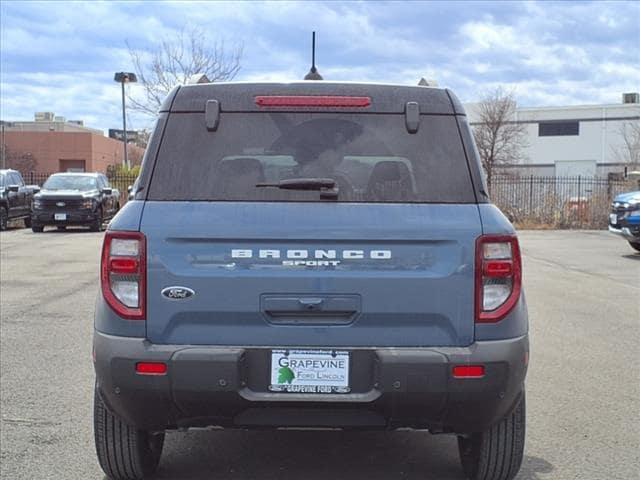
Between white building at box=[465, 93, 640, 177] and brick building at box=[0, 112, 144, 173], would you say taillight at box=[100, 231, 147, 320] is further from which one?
white building at box=[465, 93, 640, 177]

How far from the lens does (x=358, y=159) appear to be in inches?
145

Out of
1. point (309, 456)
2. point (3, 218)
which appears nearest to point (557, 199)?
point (3, 218)

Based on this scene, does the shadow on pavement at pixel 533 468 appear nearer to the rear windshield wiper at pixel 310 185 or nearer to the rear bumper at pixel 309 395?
the rear bumper at pixel 309 395

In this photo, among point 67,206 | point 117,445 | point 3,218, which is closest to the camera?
point 117,445

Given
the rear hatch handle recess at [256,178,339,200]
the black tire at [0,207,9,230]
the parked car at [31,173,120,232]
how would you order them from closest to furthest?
the rear hatch handle recess at [256,178,339,200], the parked car at [31,173,120,232], the black tire at [0,207,9,230]

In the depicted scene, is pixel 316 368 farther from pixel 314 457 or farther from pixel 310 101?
pixel 314 457

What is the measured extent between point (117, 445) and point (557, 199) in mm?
26789

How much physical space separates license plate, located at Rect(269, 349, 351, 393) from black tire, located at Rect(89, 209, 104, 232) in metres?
20.8

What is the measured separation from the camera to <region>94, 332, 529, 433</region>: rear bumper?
3377 millimetres

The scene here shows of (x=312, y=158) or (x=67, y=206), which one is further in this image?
(x=67, y=206)

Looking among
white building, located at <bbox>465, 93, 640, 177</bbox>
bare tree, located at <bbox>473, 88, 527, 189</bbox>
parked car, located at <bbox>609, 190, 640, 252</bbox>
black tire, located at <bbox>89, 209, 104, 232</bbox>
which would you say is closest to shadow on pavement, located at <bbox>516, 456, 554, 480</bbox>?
parked car, located at <bbox>609, 190, 640, 252</bbox>

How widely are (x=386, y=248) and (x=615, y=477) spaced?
206 cm

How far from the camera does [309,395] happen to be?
134 inches

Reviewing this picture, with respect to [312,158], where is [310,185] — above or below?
below
